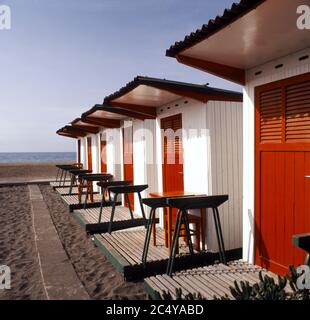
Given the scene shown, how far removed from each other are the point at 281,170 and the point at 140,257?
8.91ft

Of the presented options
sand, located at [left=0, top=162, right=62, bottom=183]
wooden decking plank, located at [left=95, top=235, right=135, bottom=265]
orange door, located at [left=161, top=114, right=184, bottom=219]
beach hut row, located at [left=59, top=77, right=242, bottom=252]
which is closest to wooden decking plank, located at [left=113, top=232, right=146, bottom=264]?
wooden decking plank, located at [left=95, top=235, right=135, bottom=265]

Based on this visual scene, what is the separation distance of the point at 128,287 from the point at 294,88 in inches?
143

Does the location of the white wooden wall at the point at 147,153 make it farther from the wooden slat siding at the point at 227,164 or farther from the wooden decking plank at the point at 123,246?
the wooden slat siding at the point at 227,164

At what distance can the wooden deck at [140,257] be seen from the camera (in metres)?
5.14

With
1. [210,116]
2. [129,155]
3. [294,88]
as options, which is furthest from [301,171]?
[129,155]

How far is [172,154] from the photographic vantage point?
7.15 m

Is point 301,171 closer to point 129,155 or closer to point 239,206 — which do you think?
point 239,206

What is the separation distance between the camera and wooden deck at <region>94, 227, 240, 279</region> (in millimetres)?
5141

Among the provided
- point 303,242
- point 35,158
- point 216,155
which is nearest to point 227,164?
point 216,155

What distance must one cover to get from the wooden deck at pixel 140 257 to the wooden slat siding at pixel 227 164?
407 millimetres

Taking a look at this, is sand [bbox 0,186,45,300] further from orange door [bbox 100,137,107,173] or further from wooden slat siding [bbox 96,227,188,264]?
orange door [bbox 100,137,107,173]

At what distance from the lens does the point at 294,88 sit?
4051 millimetres

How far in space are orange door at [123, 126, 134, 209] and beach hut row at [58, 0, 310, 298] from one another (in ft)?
7.22
